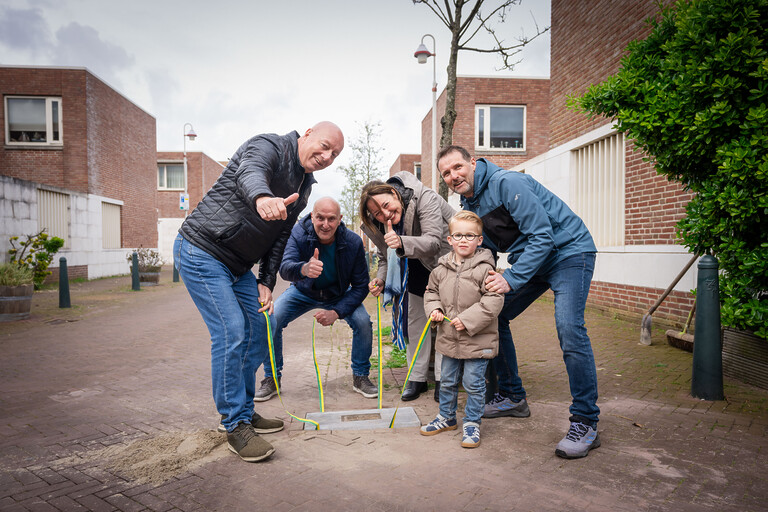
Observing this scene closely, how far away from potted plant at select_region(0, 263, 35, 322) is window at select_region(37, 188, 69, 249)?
8160mm

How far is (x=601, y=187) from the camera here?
8938mm

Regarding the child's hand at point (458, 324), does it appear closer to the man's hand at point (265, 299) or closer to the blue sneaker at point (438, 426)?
the blue sneaker at point (438, 426)

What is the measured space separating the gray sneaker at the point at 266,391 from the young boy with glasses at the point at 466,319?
159cm

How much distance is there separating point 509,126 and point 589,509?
19816 mm

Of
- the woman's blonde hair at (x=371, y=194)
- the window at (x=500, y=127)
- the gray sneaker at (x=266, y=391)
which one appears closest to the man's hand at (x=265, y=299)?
the woman's blonde hair at (x=371, y=194)

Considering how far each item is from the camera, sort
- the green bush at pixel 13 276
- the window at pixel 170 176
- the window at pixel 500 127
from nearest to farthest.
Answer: the green bush at pixel 13 276 → the window at pixel 500 127 → the window at pixel 170 176

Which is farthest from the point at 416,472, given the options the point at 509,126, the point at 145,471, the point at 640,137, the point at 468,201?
the point at 509,126

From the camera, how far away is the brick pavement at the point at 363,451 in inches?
102

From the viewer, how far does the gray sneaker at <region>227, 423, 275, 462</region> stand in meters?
3.03

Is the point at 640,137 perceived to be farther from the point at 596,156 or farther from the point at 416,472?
the point at 596,156

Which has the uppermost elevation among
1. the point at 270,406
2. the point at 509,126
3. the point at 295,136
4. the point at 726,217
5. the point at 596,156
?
the point at 509,126

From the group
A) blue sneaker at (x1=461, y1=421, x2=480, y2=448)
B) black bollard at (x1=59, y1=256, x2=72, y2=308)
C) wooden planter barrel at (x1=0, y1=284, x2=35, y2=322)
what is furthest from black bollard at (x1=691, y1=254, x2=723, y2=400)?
black bollard at (x1=59, y1=256, x2=72, y2=308)

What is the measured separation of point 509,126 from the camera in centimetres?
2062

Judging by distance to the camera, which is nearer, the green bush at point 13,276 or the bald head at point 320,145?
the bald head at point 320,145
